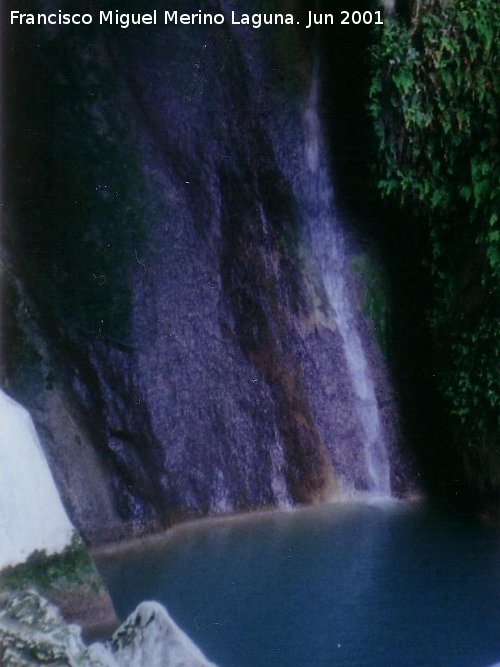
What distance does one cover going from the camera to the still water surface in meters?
4.24

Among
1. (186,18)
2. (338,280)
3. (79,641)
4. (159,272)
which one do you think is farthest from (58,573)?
(338,280)

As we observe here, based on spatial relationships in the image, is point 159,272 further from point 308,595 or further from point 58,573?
point 308,595

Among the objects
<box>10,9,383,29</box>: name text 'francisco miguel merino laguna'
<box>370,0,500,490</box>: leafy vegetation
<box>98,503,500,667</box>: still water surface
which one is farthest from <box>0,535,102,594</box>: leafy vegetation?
<box>370,0,500,490</box>: leafy vegetation

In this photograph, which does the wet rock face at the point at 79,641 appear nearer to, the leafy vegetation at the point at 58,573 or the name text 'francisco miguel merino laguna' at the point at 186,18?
the leafy vegetation at the point at 58,573

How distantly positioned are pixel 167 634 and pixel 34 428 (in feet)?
3.90

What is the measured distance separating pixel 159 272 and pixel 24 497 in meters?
1.54

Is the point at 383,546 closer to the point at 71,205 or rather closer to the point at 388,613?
the point at 388,613

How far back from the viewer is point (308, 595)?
447cm

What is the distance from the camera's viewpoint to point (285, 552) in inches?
182

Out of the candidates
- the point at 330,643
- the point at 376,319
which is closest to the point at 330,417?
the point at 376,319

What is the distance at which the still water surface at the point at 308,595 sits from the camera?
13.9 feet

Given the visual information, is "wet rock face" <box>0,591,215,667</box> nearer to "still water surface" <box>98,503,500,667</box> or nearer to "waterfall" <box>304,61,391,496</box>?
"still water surface" <box>98,503,500,667</box>

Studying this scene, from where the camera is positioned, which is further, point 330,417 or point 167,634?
point 330,417

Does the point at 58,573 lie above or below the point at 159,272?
below
